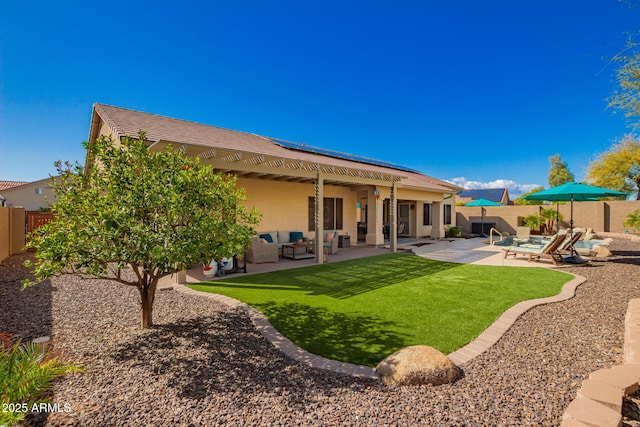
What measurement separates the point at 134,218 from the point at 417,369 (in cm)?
426

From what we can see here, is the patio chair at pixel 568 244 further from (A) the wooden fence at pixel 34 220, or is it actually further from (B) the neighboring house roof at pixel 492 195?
(B) the neighboring house roof at pixel 492 195

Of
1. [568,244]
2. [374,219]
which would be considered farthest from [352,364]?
[374,219]

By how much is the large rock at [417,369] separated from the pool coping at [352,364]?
0.65 ft

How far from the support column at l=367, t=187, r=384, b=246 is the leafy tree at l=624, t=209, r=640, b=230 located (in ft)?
60.5

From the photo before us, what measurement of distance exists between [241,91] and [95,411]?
60.6 feet

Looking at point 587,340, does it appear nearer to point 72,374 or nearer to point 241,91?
point 72,374

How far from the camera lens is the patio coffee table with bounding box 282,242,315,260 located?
12575 millimetres

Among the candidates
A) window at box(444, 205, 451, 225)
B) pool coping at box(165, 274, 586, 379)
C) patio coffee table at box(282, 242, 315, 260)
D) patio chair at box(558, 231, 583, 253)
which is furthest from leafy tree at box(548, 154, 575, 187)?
pool coping at box(165, 274, 586, 379)

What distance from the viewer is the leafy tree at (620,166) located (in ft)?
93.3

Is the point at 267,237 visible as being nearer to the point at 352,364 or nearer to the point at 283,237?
the point at 283,237

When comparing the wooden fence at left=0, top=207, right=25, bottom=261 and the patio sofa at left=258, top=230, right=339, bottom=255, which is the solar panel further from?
the wooden fence at left=0, top=207, right=25, bottom=261

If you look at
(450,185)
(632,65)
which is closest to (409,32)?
(632,65)

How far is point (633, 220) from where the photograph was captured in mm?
20203

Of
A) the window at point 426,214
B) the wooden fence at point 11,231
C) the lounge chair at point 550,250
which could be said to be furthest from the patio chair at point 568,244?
the wooden fence at point 11,231
